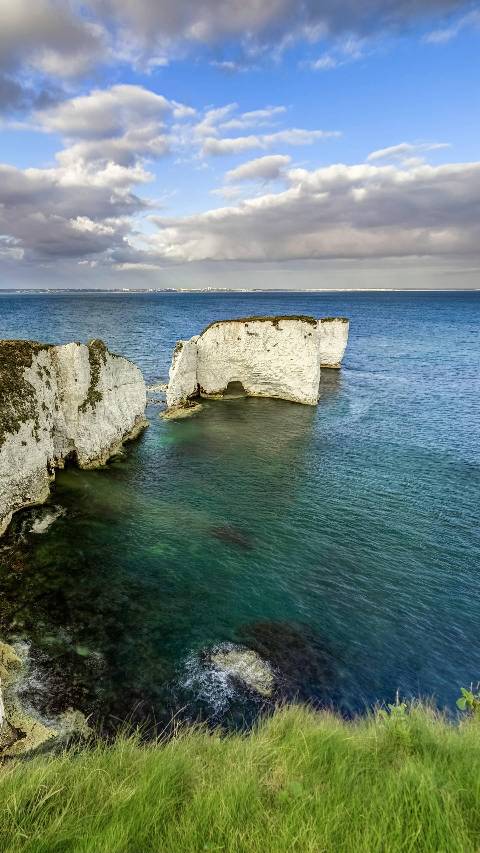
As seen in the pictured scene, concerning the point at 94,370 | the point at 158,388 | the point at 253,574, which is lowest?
the point at 253,574

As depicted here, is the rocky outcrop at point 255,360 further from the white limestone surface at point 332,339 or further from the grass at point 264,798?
the grass at point 264,798

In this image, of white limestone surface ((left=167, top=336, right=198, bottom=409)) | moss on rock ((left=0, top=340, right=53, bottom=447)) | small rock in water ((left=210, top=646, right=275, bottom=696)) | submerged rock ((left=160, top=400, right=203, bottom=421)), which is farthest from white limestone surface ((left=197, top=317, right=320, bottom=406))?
small rock in water ((left=210, top=646, right=275, bottom=696))

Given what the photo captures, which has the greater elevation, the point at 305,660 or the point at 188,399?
the point at 188,399

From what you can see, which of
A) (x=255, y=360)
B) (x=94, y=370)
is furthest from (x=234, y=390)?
(x=94, y=370)

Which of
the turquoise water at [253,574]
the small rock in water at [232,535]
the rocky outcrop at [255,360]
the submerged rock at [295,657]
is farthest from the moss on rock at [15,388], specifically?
the rocky outcrop at [255,360]

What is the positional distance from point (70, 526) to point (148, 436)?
13.6 meters

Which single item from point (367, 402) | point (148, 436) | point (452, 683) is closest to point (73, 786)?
point (452, 683)

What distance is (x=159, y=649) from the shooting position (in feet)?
45.1

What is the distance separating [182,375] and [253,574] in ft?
89.5

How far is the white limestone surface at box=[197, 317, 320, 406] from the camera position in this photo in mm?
42688

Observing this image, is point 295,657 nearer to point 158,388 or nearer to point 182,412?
point 182,412

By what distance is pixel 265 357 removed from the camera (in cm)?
4394

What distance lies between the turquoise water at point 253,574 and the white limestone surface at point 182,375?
8.04m

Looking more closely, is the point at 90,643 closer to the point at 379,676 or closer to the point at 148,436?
the point at 379,676
